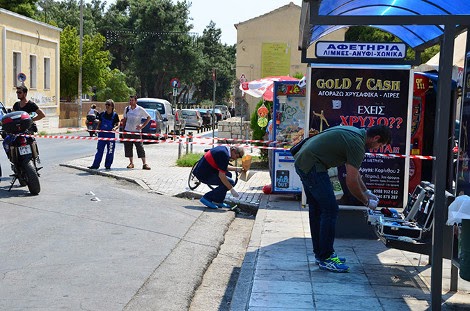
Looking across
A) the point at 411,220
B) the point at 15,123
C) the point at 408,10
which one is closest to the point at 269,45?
the point at 15,123

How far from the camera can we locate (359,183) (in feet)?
22.9

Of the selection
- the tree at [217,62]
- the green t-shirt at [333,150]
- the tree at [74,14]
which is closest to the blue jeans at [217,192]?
the green t-shirt at [333,150]

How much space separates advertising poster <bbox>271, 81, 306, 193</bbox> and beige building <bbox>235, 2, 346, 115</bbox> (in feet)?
121

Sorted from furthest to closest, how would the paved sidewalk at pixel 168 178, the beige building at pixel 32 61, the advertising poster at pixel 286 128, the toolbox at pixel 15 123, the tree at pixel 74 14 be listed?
the tree at pixel 74 14 → the beige building at pixel 32 61 → the paved sidewalk at pixel 168 178 → the advertising poster at pixel 286 128 → the toolbox at pixel 15 123

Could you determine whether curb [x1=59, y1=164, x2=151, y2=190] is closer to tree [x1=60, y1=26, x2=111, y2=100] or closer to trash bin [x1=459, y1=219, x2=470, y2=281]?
trash bin [x1=459, y1=219, x2=470, y2=281]

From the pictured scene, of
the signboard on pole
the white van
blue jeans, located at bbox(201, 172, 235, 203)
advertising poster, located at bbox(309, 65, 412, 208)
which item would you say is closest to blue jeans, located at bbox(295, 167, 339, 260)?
advertising poster, located at bbox(309, 65, 412, 208)

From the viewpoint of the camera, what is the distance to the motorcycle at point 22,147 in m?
11.2

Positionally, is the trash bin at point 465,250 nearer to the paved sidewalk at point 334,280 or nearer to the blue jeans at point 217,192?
the paved sidewalk at point 334,280

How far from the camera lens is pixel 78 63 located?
46188 millimetres

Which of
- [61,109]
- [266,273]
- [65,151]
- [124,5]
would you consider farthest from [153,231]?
[124,5]

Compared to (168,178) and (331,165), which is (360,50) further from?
(168,178)

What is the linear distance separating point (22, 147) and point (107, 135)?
5.13 meters

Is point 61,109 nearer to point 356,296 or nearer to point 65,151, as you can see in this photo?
point 65,151

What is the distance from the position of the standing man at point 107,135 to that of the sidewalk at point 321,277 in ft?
19.1
